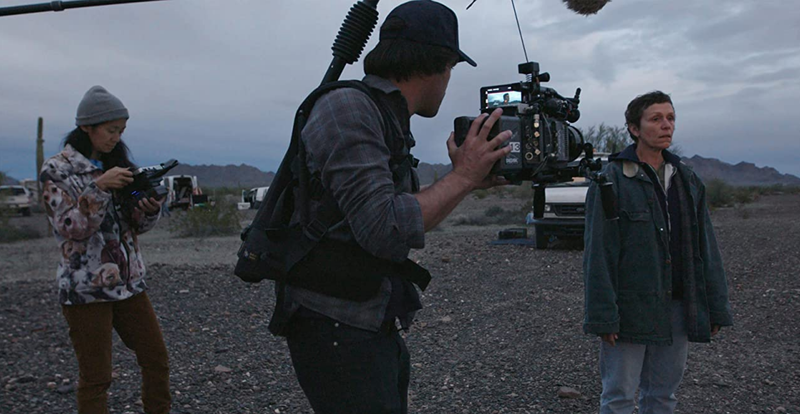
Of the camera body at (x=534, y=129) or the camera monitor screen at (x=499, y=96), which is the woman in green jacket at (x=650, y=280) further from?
the camera monitor screen at (x=499, y=96)

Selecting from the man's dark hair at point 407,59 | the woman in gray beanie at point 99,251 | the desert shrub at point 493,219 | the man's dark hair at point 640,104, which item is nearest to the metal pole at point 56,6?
the woman in gray beanie at point 99,251

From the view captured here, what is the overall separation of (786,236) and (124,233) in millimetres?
12490

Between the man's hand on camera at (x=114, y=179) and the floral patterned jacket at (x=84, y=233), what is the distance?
33mm

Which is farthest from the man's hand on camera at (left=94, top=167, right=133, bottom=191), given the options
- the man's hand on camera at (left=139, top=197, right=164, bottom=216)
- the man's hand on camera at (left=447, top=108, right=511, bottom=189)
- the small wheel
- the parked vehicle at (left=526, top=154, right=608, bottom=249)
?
the small wheel

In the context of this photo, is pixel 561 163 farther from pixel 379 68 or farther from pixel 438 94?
pixel 379 68

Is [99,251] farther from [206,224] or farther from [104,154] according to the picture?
[206,224]

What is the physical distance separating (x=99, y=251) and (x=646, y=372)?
2.60m

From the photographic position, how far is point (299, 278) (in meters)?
1.78

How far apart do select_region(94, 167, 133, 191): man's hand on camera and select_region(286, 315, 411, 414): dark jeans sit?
5.41ft

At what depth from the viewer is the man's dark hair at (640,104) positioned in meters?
3.20

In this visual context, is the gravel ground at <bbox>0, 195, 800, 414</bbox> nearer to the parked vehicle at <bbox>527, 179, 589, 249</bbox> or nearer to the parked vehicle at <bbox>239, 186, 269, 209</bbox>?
the parked vehicle at <bbox>527, 179, 589, 249</bbox>

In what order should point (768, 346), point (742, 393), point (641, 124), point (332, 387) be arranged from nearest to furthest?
point (332, 387), point (641, 124), point (742, 393), point (768, 346)

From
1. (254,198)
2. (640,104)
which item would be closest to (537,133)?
(640,104)

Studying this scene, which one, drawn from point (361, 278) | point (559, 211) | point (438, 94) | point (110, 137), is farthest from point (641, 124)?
point (559, 211)
